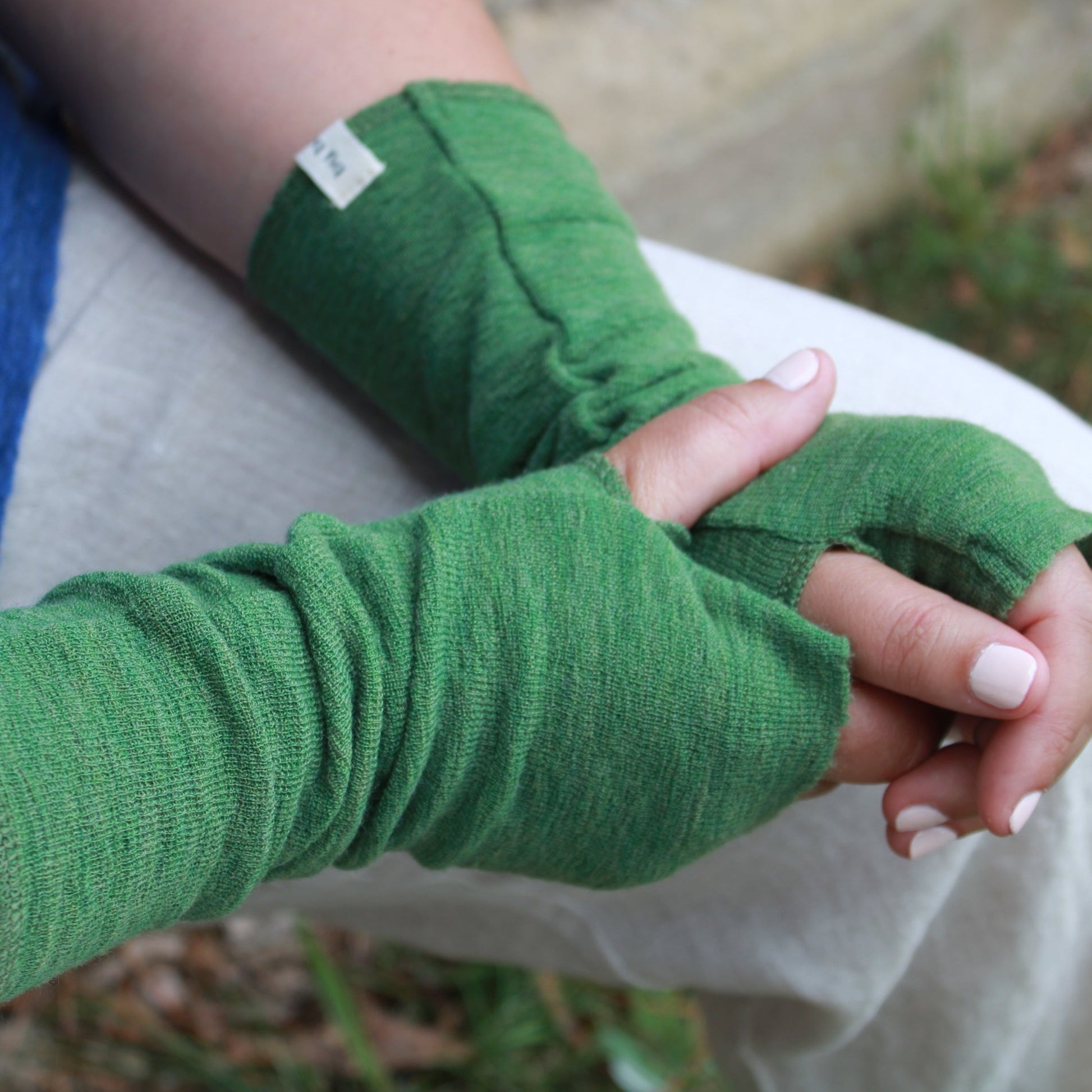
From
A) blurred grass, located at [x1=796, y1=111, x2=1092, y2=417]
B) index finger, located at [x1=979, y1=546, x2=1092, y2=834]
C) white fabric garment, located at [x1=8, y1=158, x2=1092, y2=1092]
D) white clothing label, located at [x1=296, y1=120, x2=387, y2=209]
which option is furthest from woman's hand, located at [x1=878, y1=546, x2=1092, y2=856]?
blurred grass, located at [x1=796, y1=111, x2=1092, y2=417]

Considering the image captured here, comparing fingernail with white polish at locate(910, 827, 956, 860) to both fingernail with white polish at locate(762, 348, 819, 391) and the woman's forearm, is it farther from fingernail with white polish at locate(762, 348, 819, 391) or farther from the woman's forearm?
the woman's forearm

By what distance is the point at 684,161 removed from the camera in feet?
5.87

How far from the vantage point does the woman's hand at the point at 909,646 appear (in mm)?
616

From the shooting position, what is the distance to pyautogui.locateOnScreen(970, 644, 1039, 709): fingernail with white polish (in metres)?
0.60

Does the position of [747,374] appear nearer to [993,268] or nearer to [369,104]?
[369,104]

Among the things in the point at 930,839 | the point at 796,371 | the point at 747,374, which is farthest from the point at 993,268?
the point at 930,839

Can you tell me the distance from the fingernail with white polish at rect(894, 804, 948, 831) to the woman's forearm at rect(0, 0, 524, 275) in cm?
62

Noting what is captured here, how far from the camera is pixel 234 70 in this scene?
799 millimetres

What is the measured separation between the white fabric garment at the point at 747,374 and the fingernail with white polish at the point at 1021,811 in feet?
0.43

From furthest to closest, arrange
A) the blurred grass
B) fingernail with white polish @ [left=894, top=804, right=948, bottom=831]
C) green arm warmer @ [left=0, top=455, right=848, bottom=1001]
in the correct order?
the blurred grass
fingernail with white polish @ [left=894, top=804, right=948, bottom=831]
green arm warmer @ [left=0, top=455, right=848, bottom=1001]

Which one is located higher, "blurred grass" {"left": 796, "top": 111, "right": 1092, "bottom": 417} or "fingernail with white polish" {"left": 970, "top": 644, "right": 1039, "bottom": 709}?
"fingernail with white polish" {"left": 970, "top": 644, "right": 1039, "bottom": 709}

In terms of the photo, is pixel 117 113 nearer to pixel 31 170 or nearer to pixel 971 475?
pixel 31 170

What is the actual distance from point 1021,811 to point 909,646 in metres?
0.11

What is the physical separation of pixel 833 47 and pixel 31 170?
1455mm
